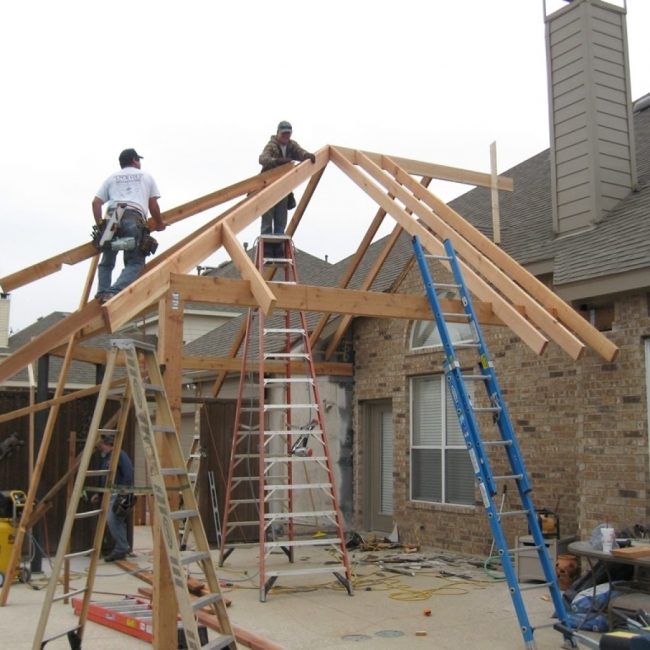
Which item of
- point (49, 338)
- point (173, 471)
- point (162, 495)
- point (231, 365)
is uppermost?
point (231, 365)

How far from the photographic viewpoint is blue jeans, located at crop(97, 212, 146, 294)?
24.0 feet

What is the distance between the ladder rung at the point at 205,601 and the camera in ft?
17.0

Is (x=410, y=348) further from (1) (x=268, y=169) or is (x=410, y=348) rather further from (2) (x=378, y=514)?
(1) (x=268, y=169)

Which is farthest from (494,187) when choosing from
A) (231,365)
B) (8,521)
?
(8,521)

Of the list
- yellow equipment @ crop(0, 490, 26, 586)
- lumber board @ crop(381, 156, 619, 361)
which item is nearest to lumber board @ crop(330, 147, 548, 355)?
lumber board @ crop(381, 156, 619, 361)

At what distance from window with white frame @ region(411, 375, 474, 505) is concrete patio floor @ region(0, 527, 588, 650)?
1.31 meters

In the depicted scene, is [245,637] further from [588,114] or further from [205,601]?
[588,114]

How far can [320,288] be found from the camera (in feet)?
23.2

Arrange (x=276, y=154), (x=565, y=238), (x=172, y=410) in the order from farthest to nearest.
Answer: (x=565, y=238), (x=276, y=154), (x=172, y=410)

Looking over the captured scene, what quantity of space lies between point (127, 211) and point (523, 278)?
3762 mm

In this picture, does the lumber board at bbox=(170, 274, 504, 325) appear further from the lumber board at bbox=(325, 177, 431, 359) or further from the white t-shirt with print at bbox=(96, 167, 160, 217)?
the lumber board at bbox=(325, 177, 431, 359)

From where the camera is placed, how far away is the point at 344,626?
7.30 metres

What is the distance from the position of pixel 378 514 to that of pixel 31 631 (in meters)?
6.98

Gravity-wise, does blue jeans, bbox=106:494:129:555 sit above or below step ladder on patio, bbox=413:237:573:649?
below
